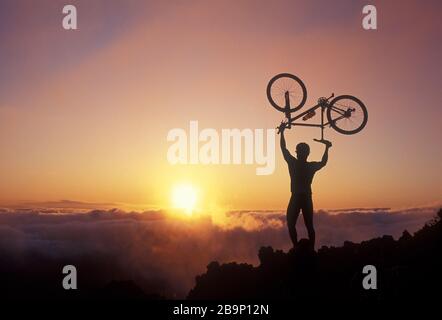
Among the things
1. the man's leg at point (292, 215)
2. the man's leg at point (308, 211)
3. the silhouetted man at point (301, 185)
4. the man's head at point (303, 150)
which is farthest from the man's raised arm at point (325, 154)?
the man's leg at point (292, 215)

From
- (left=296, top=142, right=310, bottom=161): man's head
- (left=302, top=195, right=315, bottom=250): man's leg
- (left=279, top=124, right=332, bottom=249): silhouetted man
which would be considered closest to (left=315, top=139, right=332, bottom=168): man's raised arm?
(left=279, top=124, right=332, bottom=249): silhouetted man

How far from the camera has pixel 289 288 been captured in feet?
45.0

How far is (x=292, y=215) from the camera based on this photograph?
521 inches

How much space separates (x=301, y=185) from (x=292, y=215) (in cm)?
91

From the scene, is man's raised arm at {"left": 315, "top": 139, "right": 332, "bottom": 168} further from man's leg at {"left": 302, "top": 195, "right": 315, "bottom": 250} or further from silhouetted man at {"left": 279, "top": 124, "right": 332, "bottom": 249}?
man's leg at {"left": 302, "top": 195, "right": 315, "bottom": 250}

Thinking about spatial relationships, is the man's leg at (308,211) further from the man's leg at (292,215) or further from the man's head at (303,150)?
the man's head at (303,150)

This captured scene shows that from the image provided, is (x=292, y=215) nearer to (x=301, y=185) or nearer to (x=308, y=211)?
(x=308, y=211)

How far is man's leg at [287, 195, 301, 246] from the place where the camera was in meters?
13.2

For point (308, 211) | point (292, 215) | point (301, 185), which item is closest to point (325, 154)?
point (301, 185)

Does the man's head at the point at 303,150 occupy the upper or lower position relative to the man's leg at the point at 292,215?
upper

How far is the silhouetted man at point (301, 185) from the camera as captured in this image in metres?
13.2

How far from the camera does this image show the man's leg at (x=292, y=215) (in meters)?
13.2
